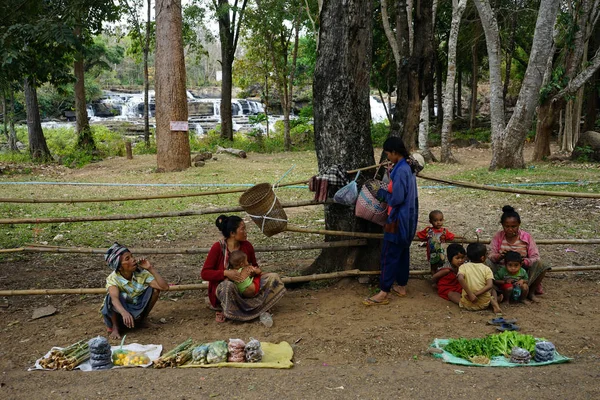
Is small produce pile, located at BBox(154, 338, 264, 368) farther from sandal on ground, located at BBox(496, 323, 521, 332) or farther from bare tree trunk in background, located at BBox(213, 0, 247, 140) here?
bare tree trunk in background, located at BBox(213, 0, 247, 140)

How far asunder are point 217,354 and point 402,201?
1.85m

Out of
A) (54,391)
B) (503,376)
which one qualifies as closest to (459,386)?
(503,376)

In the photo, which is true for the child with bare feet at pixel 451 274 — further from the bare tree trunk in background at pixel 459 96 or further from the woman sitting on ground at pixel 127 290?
the bare tree trunk in background at pixel 459 96

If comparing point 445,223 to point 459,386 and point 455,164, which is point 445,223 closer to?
point 459,386

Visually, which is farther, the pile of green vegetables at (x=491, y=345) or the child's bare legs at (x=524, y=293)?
the child's bare legs at (x=524, y=293)

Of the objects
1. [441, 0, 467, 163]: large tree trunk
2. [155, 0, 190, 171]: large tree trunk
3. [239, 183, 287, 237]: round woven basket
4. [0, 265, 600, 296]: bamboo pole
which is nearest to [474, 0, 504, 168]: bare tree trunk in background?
[441, 0, 467, 163]: large tree trunk

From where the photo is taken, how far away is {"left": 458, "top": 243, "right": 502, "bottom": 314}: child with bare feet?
448 cm

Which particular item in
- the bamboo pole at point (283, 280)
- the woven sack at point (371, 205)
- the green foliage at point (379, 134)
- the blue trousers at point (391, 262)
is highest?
the green foliage at point (379, 134)

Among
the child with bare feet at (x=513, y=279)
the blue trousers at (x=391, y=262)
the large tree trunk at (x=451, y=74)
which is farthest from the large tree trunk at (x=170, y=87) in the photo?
the child with bare feet at (x=513, y=279)

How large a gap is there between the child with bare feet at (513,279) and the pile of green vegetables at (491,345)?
0.88 m

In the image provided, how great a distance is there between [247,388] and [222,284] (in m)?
1.25

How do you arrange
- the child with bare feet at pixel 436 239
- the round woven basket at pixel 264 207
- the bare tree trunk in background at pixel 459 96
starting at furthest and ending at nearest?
the bare tree trunk in background at pixel 459 96 < the child with bare feet at pixel 436 239 < the round woven basket at pixel 264 207

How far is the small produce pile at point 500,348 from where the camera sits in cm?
355

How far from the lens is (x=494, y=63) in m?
12.4
